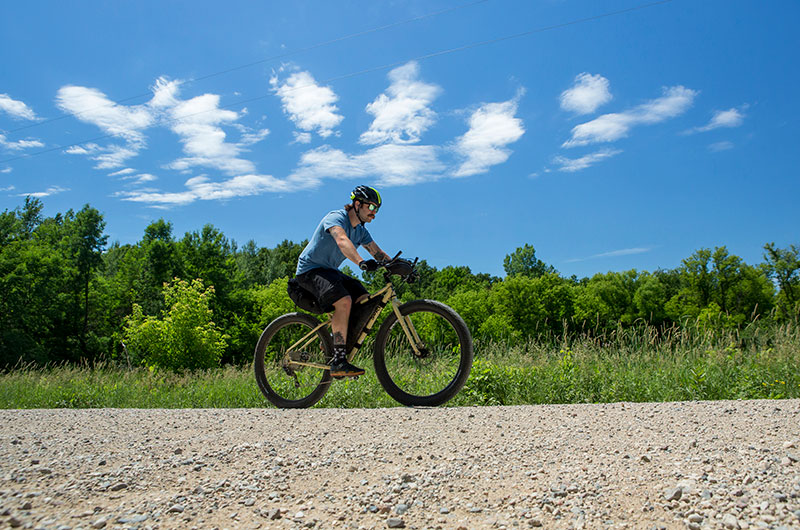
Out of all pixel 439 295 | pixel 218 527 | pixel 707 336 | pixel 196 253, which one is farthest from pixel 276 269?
pixel 218 527

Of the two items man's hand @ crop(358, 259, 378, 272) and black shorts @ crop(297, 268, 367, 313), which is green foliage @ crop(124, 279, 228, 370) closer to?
black shorts @ crop(297, 268, 367, 313)

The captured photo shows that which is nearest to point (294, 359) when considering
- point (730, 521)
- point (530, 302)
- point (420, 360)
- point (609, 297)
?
point (420, 360)

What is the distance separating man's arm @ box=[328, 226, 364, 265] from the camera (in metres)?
5.30

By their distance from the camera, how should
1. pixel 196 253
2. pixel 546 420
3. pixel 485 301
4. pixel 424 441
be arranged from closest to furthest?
pixel 424 441 < pixel 546 420 < pixel 196 253 < pixel 485 301

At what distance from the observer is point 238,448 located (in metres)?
3.90

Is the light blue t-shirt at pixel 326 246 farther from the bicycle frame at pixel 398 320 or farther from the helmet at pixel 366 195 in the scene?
the bicycle frame at pixel 398 320

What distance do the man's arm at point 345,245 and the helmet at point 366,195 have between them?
1.50ft

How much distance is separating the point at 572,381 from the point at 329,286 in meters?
3.22

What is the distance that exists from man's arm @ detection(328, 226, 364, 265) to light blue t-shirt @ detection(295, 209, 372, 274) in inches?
7.6

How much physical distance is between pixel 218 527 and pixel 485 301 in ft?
186

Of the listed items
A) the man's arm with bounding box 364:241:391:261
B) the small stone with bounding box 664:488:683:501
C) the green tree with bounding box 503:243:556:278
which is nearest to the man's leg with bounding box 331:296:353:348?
the man's arm with bounding box 364:241:391:261

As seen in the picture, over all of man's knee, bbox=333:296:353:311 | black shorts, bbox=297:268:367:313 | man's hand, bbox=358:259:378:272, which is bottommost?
man's knee, bbox=333:296:353:311

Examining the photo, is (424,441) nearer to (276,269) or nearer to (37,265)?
(37,265)

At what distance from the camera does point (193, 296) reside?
35500 mm
